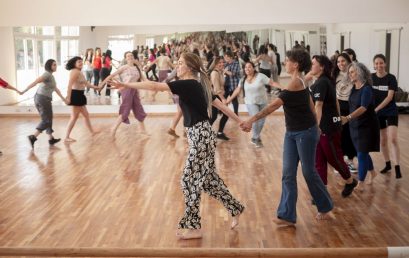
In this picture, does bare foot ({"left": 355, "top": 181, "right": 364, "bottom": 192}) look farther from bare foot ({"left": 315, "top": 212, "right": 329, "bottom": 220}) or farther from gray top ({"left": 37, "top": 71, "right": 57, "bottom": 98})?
gray top ({"left": 37, "top": 71, "right": 57, "bottom": 98})

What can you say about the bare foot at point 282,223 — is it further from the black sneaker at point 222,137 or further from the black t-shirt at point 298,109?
the black sneaker at point 222,137

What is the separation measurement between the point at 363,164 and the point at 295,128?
2.01 metres

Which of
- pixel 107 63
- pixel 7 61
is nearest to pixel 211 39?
pixel 107 63

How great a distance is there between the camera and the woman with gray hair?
665cm

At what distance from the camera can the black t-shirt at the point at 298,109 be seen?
5.19 m

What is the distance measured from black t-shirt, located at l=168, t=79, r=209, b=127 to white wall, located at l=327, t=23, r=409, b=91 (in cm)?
1038

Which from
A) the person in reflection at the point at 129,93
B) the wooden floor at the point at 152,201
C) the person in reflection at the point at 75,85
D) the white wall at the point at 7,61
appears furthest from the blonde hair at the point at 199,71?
the white wall at the point at 7,61

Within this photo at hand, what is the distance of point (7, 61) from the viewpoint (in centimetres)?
1520

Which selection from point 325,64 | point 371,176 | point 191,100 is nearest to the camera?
point 191,100

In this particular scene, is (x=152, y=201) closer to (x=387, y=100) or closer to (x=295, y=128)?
(x=295, y=128)

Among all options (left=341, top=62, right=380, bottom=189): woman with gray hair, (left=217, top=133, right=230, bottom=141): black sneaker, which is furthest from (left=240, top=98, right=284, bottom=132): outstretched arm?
(left=217, top=133, right=230, bottom=141): black sneaker

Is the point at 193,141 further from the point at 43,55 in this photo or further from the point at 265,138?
the point at 43,55

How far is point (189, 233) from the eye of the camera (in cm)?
527

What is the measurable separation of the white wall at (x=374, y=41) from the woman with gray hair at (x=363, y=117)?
26.9ft
